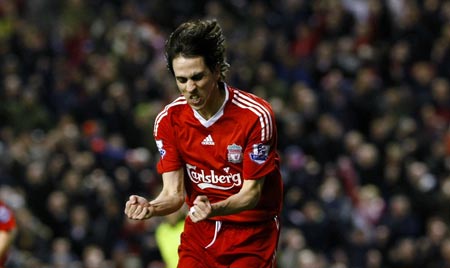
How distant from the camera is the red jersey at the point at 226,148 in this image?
7000mm

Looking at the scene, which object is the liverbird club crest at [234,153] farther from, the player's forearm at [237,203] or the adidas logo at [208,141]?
the player's forearm at [237,203]

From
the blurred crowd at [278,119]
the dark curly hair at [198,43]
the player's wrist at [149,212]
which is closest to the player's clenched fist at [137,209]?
the player's wrist at [149,212]

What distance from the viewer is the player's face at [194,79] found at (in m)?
6.72

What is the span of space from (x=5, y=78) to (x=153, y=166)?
2.64 m

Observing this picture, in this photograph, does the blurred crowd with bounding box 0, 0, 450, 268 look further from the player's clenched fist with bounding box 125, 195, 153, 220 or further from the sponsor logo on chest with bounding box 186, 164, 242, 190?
the player's clenched fist with bounding box 125, 195, 153, 220

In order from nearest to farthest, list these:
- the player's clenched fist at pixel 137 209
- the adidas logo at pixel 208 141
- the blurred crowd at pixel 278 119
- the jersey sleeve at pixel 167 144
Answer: the player's clenched fist at pixel 137 209
the adidas logo at pixel 208 141
the jersey sleeve at pixel 167 144
the blurred crowd at pixel 278 119

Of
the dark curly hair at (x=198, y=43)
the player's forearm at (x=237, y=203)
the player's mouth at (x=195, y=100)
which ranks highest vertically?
the dark curly hair at (x=198, y=43)

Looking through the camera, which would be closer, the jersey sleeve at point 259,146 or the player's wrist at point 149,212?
the player's wrist at point 149,212

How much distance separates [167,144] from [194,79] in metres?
0.63

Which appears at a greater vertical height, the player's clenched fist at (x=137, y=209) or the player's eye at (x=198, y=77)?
the player's eye at (x=198, y=77)

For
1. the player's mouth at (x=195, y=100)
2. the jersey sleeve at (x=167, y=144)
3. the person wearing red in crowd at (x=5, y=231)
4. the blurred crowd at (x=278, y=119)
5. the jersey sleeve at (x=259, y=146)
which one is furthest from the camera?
the blurred crowd at (x=278, y=119)

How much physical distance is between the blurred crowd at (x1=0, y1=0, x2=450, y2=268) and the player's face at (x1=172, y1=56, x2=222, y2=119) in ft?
25.0

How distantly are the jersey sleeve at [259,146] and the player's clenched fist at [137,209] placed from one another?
699mm

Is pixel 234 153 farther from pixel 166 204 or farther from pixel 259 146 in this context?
pixel 166 204
